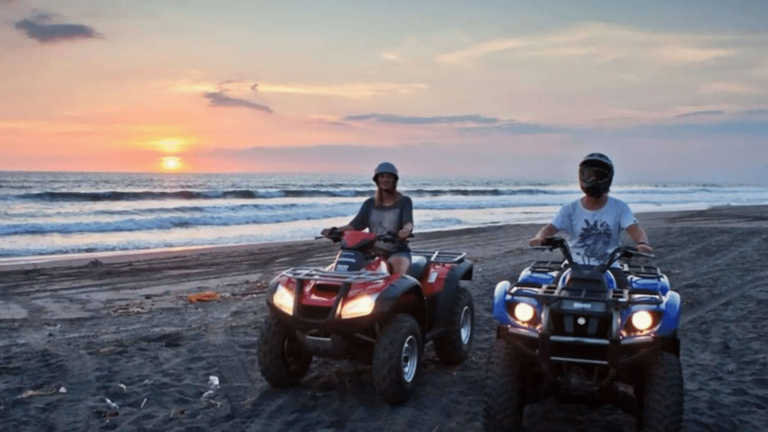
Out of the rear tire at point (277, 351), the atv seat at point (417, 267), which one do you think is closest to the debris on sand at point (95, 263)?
the rear tire at point (277, 351)

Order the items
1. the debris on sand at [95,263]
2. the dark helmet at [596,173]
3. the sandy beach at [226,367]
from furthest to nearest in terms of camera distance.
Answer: the debris on sand at [95,263], the sandy beach at [226,367], the dark helmet at [596,173]

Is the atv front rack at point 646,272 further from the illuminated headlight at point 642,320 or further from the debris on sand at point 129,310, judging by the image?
the debris on sand at point 129,310

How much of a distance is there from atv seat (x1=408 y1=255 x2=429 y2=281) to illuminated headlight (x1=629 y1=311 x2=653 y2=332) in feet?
7.57

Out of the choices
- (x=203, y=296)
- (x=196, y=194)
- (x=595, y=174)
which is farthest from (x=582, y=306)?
(x=196, y=194)

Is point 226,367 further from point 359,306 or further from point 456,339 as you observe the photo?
point 456,339

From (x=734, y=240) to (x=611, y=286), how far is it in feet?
47.8

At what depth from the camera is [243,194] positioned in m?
41.9

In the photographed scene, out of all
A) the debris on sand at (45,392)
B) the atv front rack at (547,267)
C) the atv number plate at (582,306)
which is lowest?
the debris on sand at (45,392)

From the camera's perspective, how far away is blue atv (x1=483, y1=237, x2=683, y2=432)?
384 centimetres

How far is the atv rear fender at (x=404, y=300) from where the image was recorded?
4.97m

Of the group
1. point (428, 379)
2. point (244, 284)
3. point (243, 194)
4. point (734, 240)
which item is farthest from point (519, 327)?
point (243, 194)

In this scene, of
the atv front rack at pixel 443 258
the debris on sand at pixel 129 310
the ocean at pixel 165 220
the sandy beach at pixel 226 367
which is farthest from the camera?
the ocean at pixel 165 220

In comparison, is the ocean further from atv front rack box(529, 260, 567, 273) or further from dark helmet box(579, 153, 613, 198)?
dark helmet box(579, 153, 613, 198)

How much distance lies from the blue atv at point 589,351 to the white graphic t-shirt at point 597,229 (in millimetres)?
420
